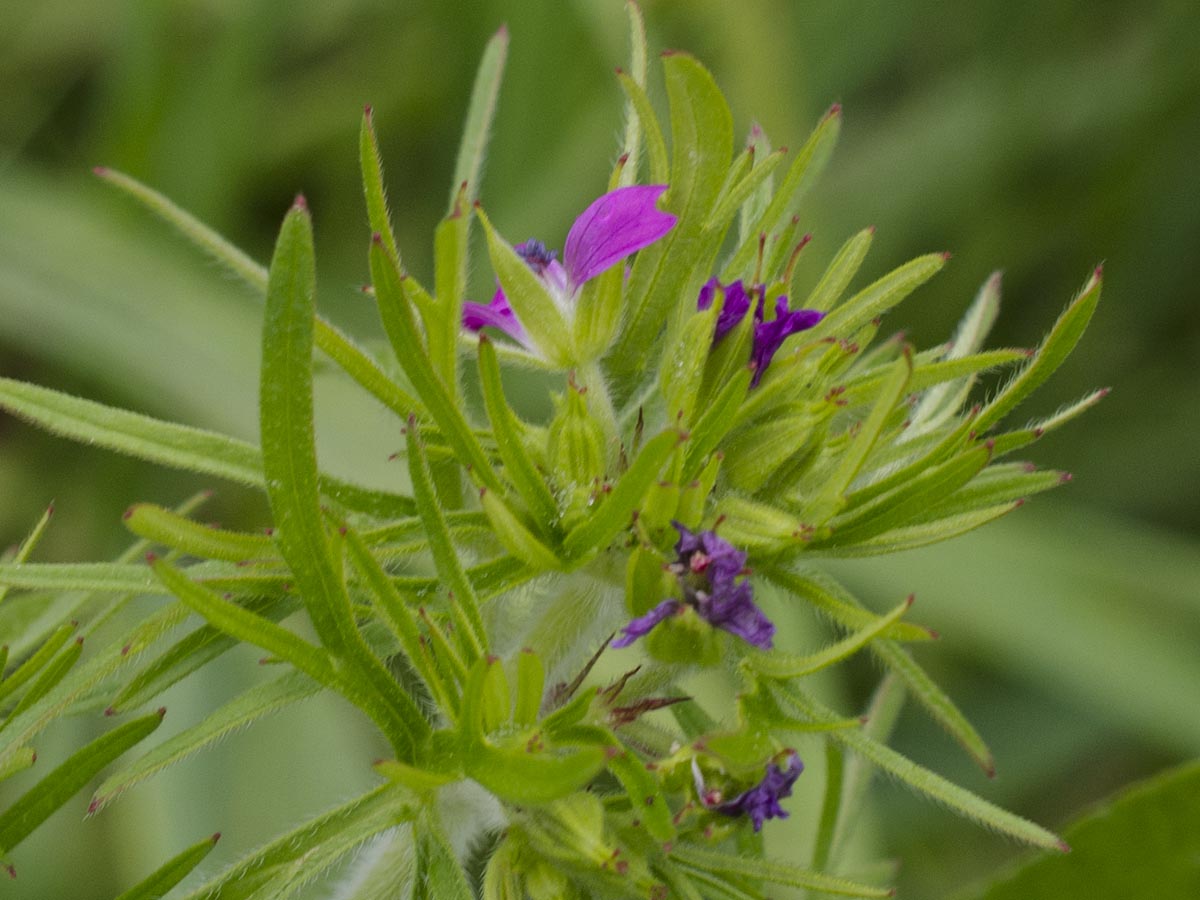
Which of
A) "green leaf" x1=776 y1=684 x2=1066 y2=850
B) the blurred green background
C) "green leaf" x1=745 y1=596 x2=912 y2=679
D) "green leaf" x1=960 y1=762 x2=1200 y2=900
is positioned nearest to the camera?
"green leaf" x1=745 y1=596 x2=912 y2=679

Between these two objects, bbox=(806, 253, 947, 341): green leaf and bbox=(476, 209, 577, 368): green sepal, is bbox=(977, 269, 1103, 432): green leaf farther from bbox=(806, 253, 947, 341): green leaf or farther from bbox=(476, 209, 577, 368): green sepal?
bbox=(476, 209, 577, 368): green sepal

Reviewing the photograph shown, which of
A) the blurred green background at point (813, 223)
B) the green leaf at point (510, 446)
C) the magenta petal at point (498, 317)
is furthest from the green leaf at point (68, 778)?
the blurred green background at point (813, 223)

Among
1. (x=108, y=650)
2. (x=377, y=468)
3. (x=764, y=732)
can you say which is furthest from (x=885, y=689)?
(x=377, y=468)

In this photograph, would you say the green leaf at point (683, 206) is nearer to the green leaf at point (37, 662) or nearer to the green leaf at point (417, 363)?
the green leaf at point (417, 363)

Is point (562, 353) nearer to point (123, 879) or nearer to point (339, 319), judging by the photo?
point (123, 879)

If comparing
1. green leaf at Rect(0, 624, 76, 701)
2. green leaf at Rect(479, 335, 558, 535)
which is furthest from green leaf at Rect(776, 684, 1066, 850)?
green leaf at Rect(0, 624, 76, 701)
